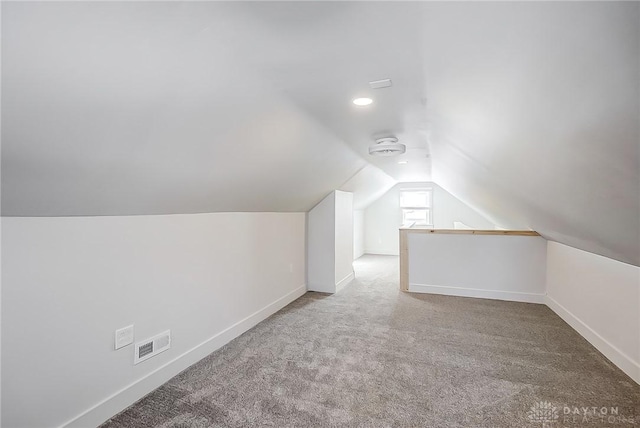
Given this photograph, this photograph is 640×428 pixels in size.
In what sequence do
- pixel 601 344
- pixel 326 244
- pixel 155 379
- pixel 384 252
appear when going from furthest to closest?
pixel 384 252 < pixel 326 244 < pixel 601 344 < pixel 155 379

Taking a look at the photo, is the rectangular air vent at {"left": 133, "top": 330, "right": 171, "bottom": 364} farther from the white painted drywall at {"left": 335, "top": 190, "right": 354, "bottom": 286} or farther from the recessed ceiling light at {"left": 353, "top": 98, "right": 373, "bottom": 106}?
the white painted drywall at {"left": 335, "top": 190, "right": 354, "bottom": 286}

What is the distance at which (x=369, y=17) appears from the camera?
1.01m

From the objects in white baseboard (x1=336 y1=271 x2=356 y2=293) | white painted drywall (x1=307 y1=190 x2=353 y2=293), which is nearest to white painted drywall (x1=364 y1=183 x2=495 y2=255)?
white baseboard (x1=336 y1=271 x2=356 y2=293)

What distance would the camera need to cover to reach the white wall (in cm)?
150

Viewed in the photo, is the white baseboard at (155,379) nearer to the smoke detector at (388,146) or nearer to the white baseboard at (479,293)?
the smoke detector at (388,146)

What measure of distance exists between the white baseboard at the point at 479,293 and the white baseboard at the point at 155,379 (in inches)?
93.5

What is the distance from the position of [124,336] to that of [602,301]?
3.63m

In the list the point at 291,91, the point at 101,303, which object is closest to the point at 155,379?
the point at 101,303

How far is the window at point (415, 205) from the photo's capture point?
796cm

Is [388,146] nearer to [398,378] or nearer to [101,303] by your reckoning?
[398,378]

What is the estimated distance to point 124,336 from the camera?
1949 mm

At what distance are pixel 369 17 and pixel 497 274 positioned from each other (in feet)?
13.2

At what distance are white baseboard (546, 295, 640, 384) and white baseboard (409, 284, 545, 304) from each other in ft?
1.06

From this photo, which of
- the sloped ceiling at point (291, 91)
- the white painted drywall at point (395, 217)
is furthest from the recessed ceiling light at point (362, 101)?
the white painted drywall at point (395, 217)
